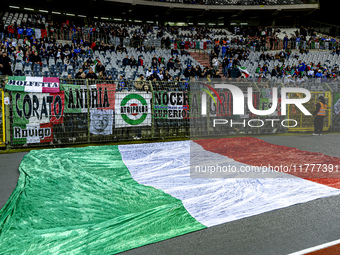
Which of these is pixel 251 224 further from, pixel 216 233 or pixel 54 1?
pixel 54 1

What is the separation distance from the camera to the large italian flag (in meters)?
3.38

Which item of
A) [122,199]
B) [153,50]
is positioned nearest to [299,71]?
[153,50]

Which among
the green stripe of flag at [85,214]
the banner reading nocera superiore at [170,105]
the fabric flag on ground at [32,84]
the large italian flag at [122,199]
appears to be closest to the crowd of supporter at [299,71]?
the banner reading nocera superiore at [170,105]

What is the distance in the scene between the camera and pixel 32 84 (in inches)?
329

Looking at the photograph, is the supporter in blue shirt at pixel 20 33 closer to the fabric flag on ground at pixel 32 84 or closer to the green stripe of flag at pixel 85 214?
the fabric flag on ground at pixel 32 84

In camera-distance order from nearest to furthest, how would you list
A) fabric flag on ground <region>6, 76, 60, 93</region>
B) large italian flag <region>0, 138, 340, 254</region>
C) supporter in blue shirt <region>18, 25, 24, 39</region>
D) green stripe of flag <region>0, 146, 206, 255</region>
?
green stripe of flag <region>0, 146, 206, 255</region> < large italian flag <region>0, 138, 340, 254</region> < fabric flag on ground <region>6, 76, 60, 93</region> < supporter in blue shirt <region>18, 25, 24, 39</region>

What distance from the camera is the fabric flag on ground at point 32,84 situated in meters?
8.20

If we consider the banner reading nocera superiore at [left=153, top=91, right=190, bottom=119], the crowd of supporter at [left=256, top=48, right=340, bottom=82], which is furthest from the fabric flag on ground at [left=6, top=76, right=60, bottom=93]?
the crowd of supporter at [left=256, top=48, right=340, bottom=82]

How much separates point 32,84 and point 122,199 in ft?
18.2

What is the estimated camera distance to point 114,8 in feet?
116

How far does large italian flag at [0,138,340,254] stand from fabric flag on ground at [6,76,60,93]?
2138 mm

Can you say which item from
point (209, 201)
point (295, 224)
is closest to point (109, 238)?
point (209, 201)

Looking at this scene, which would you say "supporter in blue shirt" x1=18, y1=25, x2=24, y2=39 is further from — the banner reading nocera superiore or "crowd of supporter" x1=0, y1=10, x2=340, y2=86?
the banner reading nocera superiore

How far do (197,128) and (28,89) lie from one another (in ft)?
19.1
